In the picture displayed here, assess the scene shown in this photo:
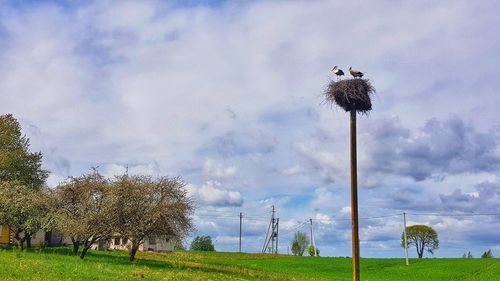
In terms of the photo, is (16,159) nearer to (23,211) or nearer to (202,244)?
(23,211)

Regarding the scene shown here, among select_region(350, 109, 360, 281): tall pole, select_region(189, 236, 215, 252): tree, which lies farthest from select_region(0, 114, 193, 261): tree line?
select_region(189, 236, 215, 252): tree

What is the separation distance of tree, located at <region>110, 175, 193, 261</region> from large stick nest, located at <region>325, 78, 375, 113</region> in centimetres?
2619

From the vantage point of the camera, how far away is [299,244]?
154 metres

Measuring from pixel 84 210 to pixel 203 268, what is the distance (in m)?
12.9

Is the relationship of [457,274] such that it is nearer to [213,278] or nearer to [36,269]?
[213,278]

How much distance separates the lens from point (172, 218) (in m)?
53.0

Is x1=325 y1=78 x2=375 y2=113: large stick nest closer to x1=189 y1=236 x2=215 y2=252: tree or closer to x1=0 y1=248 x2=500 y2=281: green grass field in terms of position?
x1=0 y1=248 x2=500 y2=281: green grass field

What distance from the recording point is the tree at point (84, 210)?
52156 mm

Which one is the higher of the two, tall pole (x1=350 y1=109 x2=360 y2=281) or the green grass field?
tall pole (x1=350 y1=109 x2=360 y2=281)

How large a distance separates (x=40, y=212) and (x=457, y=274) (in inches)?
1969

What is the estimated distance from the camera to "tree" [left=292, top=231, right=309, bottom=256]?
15325 cm

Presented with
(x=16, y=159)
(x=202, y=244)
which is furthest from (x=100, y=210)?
(x=202, y=244)

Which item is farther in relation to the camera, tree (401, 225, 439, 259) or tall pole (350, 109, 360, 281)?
tree (401, 225, 439, 259)

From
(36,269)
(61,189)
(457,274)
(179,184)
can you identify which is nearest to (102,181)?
(61,189)
